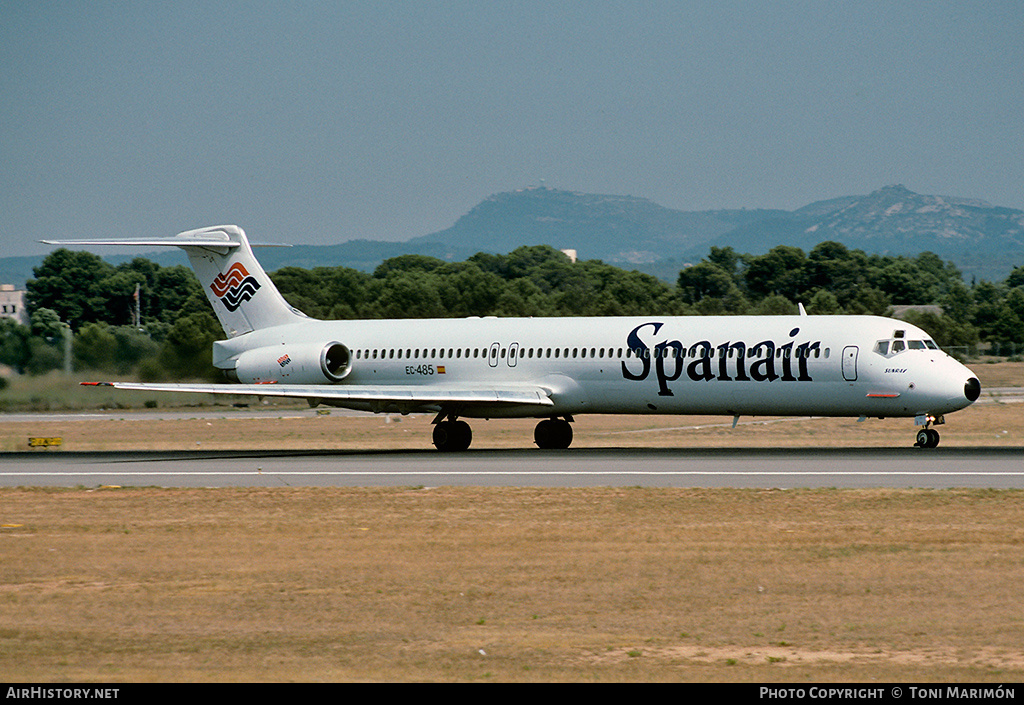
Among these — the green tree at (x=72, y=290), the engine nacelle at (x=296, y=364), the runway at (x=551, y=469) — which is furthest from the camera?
the green tree at (x=72, y=290)

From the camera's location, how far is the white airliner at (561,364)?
33719 millimetres

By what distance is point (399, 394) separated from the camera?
37844 mm

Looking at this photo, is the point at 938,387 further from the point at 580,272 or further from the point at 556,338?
the point at 580,272

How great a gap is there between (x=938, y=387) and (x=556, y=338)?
35.4 feet

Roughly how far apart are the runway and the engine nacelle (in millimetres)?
5149

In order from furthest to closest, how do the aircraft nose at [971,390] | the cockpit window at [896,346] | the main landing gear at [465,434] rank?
the main landing gear at [465,434]
the cockpit window at [896,346]
the aircraft nose at [971,390]

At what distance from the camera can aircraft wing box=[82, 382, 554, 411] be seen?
37.2m

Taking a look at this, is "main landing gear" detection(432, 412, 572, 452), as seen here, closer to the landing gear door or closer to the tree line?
the landing gear door

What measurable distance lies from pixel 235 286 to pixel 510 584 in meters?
31.0

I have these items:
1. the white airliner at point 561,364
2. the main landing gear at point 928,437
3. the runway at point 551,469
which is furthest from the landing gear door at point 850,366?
the main landing gear at point 928,437

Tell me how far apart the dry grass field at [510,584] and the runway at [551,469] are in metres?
1.83

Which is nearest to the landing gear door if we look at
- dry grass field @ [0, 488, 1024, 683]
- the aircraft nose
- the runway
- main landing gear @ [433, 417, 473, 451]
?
the runway

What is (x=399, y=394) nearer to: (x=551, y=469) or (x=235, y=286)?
(x=551, y=469)

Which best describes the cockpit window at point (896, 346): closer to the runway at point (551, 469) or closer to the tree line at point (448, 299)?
the runway at point (551, 469)
